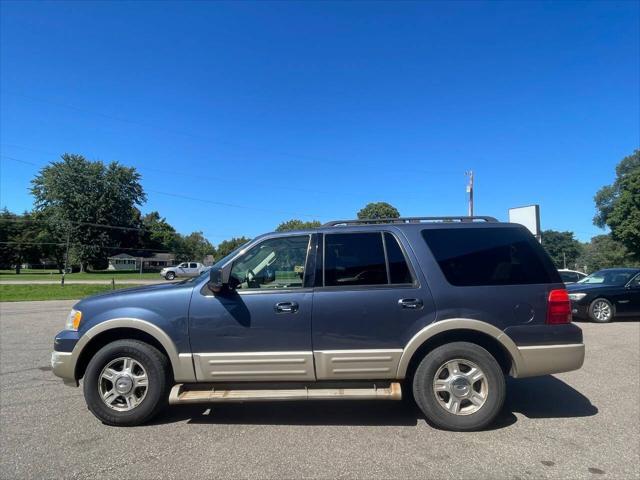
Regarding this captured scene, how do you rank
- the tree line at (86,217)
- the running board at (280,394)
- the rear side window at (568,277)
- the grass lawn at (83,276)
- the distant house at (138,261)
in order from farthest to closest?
the distant house at (138,261) → the tree line at (86,217) → the grass lawn at (83,276) → the rear side window at (568,277) → the running board at (280,394)

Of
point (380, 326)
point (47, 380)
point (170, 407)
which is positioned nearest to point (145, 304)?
point (170, 407)

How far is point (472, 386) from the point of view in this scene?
12.8 ft

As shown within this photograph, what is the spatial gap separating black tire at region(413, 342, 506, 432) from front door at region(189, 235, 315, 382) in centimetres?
108

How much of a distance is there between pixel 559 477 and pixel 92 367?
4189mm

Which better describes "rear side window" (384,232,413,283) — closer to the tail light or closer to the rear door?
the rear door

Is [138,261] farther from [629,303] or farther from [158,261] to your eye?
[629,303]

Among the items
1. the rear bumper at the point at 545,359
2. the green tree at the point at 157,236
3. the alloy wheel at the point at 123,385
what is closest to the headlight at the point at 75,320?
the alloy wheel at the point at 123,385

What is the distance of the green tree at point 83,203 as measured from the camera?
222 feet

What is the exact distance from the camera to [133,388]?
13.2ft

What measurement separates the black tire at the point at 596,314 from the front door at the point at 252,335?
10.0 metres

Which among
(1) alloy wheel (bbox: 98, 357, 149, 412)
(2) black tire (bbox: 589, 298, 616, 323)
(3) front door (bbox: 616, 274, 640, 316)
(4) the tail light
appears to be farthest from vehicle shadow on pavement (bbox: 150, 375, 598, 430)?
(3) front door (bbox: 616, 274, 640, 316)

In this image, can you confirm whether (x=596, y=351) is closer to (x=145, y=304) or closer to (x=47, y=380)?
(x=145, y=304)

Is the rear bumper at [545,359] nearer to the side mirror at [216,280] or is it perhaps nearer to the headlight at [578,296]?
the side mirror at [216,280]

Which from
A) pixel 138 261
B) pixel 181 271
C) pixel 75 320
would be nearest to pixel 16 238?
pixel 138 261
